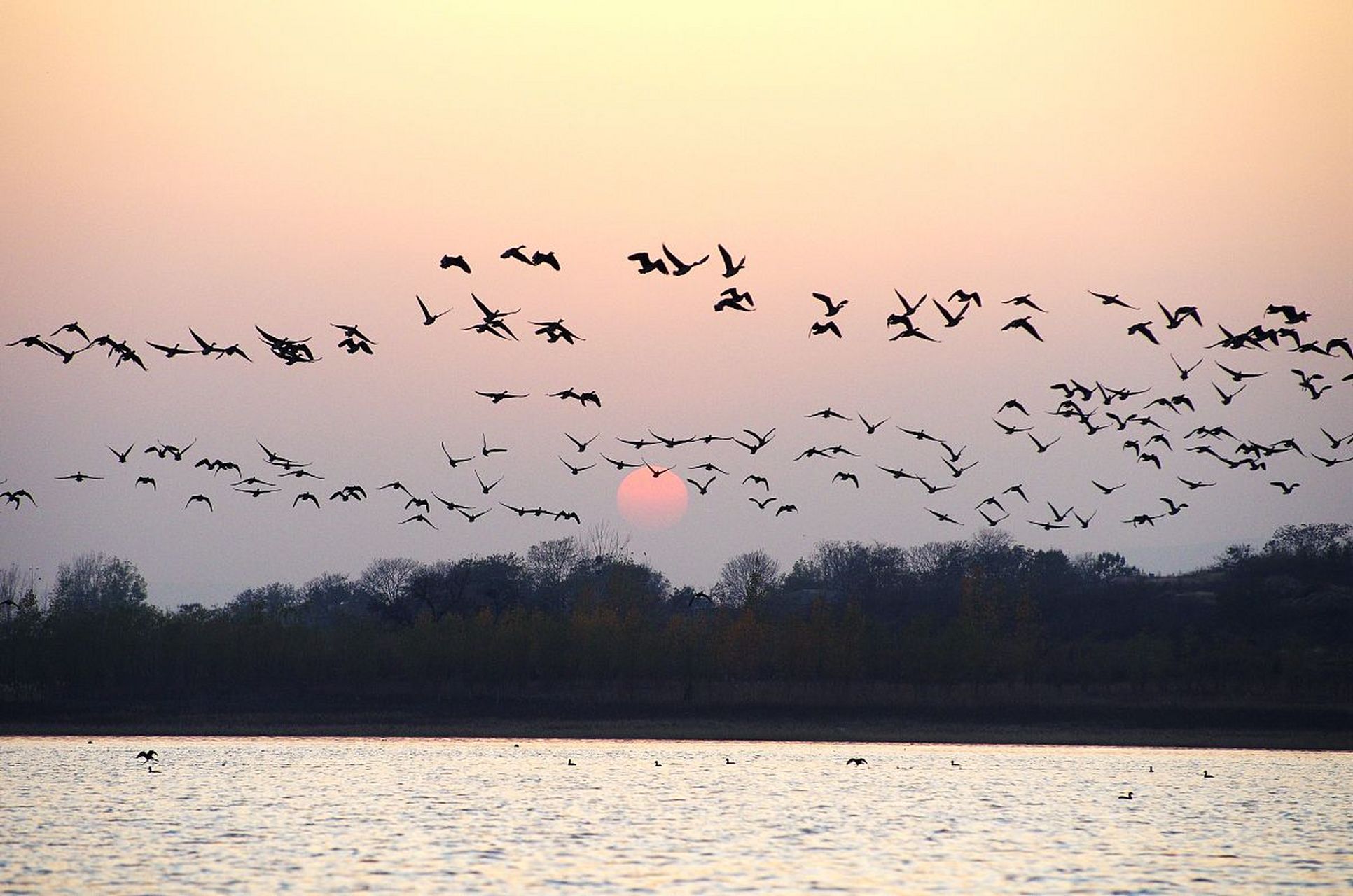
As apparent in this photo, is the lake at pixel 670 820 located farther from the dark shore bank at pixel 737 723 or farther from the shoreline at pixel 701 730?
the dark shore bank at pixel 737 723

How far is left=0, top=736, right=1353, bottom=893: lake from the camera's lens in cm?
3425

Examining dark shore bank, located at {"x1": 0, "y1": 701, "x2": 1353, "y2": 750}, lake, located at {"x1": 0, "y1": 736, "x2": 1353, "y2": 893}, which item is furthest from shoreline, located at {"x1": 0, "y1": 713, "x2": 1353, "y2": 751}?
lake, located at {"x1": 0, "y1": 736, "x2": 1353, "y2": 893}

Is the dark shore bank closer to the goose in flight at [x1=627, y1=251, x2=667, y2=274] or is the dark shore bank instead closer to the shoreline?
the shoreline

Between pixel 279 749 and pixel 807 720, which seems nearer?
pixel 279 749

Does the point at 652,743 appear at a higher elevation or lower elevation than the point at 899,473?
lower

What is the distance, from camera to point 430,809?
4612cm

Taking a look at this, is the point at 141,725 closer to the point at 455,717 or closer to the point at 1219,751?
the point at 455,717

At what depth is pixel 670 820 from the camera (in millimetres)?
44281

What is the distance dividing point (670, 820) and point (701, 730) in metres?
33.7

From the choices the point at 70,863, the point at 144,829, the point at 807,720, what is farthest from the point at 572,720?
the point at 70,863

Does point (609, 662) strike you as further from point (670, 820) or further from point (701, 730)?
point (670, 820)

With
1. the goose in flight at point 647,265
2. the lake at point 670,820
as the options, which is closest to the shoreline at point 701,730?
the lake at point 670,820

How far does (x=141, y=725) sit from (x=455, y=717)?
15.9 metres

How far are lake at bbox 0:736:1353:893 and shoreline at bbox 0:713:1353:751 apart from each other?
14.1 feet
